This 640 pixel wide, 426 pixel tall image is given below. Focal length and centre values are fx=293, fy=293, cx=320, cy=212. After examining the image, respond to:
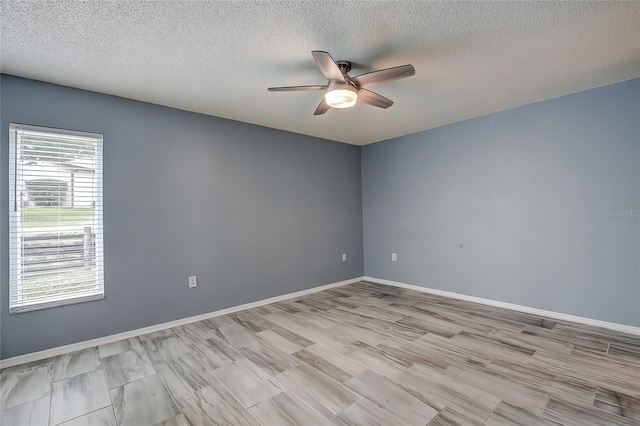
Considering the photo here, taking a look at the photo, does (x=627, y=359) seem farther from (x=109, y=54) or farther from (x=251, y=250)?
(x=109, y=54)

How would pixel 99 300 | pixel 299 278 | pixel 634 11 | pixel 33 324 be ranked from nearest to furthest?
pixel 634 11 → pixel 33 324 → pixel 99 300 → pixel 299 278

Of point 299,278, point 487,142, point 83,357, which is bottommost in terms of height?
point 83,357

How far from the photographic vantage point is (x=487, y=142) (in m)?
3.70

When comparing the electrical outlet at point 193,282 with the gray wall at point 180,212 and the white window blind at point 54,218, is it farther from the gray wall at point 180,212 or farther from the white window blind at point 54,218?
the white window blind at point 54,218

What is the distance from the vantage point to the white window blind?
2.42 meters

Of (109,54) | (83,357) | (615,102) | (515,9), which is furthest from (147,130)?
(615,102)

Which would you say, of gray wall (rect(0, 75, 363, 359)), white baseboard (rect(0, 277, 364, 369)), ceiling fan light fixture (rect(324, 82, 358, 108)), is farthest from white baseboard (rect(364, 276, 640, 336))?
ceiling fan light fixture (rect(324, 82, 358, 108))

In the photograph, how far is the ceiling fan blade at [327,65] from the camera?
5.95ft

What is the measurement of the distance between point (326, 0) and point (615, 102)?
305 cm

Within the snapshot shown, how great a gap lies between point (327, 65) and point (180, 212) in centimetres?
228

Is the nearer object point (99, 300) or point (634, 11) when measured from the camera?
point (634, 11)

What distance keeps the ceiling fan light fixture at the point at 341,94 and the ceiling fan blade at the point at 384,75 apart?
76 millimetres

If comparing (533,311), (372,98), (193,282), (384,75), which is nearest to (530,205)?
(533,311)

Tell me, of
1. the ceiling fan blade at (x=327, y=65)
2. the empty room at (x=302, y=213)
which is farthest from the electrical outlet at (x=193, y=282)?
the ceiling fan blade at (x=327, y=65)
